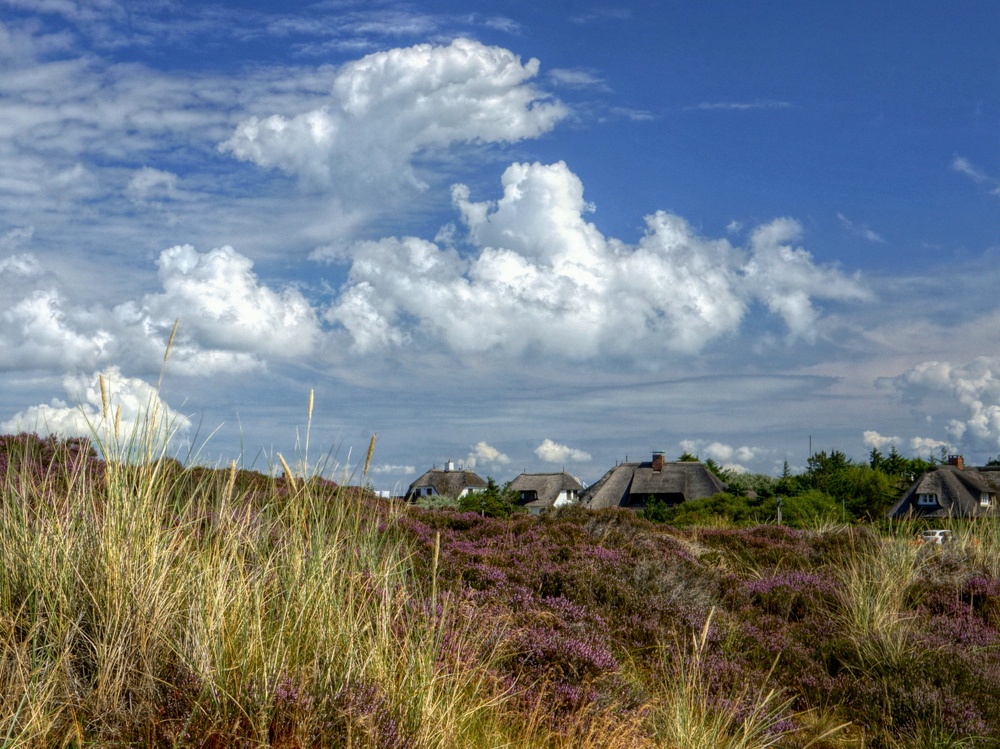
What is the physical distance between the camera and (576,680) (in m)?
5.95

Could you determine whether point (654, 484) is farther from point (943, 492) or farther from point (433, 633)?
point (433, 633)

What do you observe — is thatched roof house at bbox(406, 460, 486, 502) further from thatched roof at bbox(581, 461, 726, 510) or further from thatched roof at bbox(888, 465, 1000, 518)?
thatched roof at bbox(888, 465, 1000, 518)

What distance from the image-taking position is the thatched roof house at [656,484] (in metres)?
53.6

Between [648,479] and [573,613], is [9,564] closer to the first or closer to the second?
[573,613]

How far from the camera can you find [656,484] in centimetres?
5438

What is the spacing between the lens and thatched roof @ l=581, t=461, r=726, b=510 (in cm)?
5362

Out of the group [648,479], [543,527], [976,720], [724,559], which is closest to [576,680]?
[976,720]

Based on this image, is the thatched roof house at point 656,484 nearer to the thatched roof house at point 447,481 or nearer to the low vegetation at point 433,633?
the thatched roof house at point 447,481

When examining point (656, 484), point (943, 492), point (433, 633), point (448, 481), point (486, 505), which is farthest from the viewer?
point (448, 481)

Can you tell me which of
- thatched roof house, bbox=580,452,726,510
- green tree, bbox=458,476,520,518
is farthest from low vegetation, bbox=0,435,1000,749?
thatched roof house, bbox=580,452,726,510

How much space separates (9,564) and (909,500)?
4480cm

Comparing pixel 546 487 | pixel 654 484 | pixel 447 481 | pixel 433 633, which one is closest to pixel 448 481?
pixel 447 481

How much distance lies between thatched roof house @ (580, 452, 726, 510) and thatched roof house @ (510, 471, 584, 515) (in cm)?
1336

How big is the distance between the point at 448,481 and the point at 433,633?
64175 mm
